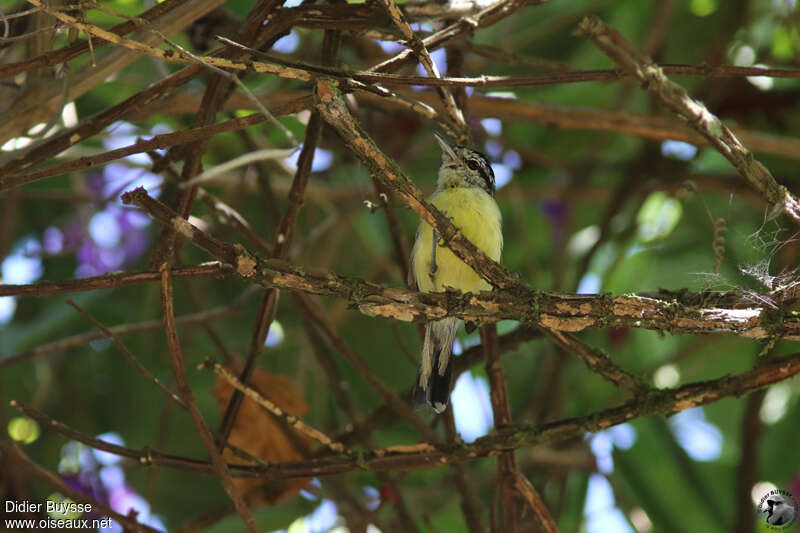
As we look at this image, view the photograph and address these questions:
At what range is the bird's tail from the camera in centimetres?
275

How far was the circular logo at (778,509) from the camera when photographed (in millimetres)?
3203

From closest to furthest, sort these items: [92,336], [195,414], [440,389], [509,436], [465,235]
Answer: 1. [195,414]
2. [509,436]
3. [440,389]
4. [92,336]
5. [465,235]

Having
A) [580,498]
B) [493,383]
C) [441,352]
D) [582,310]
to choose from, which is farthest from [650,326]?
[580,498]

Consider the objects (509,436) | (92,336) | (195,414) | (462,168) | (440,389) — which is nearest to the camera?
(195,414)

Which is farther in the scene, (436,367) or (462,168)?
(462,168)

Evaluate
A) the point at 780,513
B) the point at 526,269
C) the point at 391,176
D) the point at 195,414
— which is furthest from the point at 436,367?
the point at 526,269

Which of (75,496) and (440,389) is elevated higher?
(440,389)

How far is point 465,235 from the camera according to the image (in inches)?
126

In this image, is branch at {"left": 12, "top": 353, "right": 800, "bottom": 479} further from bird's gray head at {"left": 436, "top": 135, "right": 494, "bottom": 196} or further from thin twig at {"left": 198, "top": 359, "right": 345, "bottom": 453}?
bird's gray head at {"left": 436, "top": 135, "right": 494, "bottom": 196}

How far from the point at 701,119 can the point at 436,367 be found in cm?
124

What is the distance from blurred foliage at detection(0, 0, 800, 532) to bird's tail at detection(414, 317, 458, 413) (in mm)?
937

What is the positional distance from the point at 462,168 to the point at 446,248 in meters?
0.67

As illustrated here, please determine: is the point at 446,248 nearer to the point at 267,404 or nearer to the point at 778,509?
the point at 267,404

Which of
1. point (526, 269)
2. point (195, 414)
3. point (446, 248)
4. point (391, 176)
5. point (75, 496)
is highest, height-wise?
point (526, 269)
